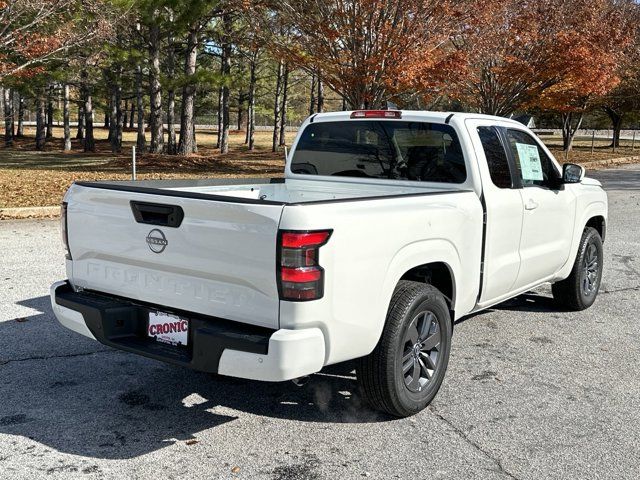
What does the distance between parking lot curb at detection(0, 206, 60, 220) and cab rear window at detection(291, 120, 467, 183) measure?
7710 millimetres

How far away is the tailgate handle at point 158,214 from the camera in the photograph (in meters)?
3.54

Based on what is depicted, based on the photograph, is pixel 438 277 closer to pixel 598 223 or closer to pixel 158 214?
pixel 158 214

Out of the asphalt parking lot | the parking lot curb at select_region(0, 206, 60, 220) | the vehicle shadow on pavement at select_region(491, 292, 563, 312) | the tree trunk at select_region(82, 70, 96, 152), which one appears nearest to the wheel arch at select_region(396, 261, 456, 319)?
the asphalt parking lot

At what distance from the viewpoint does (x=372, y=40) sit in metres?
17.9

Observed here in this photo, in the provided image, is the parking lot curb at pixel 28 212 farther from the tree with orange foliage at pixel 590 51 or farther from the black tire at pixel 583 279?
the tree with orange foliage at pixel 590 51

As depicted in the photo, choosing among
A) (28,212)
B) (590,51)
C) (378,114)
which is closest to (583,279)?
(378,114)

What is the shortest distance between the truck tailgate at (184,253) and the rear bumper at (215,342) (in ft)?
0.23

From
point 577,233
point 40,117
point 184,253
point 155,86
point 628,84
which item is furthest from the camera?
point 628,84

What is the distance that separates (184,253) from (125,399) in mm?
1253

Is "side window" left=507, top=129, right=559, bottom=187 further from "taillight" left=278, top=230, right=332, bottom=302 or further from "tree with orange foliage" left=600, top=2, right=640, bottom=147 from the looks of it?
"tree with orange foliage" left=600, top=2, right=640, bottom=147

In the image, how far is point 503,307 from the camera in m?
6.69

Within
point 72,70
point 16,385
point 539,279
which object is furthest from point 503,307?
point 72,70

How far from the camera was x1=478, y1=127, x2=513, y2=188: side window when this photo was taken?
4.95m

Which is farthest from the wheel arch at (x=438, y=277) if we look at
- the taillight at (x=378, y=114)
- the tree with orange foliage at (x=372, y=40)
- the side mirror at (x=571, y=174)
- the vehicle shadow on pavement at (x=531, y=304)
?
the tree with orange foliage at (x=372, y=40)
